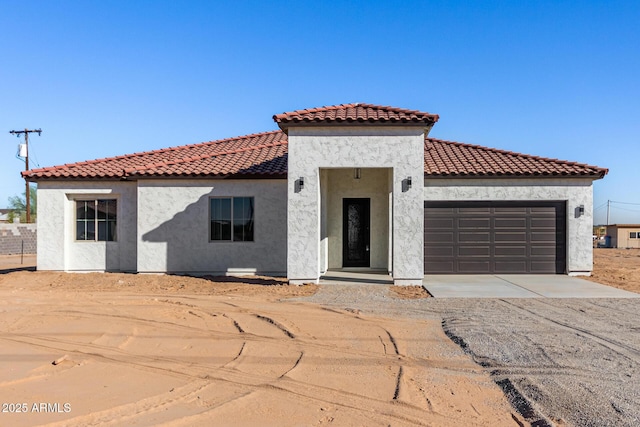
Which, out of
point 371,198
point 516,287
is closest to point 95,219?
point 371,198

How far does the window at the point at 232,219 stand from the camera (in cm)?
1658

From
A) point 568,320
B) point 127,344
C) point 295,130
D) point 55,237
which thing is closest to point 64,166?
point 55,237

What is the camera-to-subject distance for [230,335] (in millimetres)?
7941

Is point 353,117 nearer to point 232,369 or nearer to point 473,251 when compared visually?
point 473,251

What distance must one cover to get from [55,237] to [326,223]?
923 cm

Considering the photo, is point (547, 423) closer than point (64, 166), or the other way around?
point (547, 423)

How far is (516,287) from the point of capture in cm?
1367

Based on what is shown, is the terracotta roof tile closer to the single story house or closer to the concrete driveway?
the concrete driveway

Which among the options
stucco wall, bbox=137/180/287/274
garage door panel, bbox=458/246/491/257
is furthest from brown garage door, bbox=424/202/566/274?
stucco wall, bbox=137/180/287/274

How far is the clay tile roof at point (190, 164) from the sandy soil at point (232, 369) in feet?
21.1

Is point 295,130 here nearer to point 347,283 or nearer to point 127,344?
point 347,283

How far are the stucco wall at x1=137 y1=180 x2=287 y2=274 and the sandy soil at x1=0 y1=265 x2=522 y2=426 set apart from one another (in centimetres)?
557

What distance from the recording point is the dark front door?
17906 millimetres

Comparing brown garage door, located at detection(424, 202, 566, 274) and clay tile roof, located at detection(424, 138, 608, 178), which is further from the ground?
clay tile roof, located at detection(424, 138, 608, 178)
